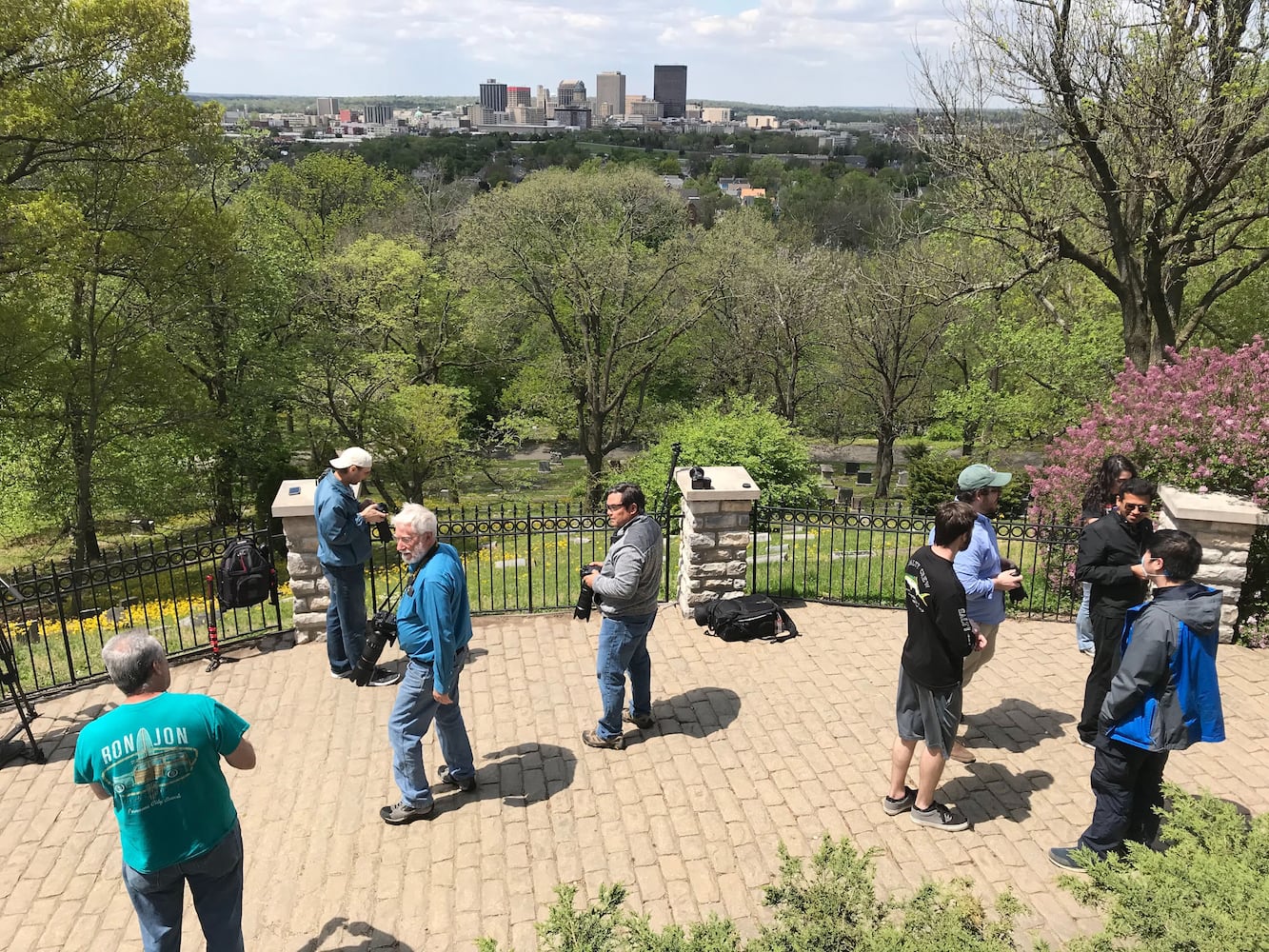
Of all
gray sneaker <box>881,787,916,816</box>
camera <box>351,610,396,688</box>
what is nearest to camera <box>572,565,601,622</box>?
camera <box>351,610,396,688</box>

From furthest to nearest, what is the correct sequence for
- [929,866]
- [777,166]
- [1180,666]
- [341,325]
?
[777,166] → [341,325] → [929,866] → [1180,666]

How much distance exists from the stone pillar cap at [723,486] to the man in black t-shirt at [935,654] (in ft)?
10.1

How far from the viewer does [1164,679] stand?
178 inches

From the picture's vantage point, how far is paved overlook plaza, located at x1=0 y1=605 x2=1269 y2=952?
485cm

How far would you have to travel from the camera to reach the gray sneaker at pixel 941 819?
17.8 ft

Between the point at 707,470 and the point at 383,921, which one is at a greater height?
the point at 707,470

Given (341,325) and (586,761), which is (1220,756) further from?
(341,325)

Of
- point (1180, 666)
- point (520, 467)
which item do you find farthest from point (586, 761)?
point (520, 467)

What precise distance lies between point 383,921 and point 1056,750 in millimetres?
4788

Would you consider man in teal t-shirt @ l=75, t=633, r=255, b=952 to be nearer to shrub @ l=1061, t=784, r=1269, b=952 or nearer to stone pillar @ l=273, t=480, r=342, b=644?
shrub @ l=1061, t=784, r=1269, b=952

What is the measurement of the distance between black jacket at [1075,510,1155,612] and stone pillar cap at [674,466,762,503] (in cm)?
292

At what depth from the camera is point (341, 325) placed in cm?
2302

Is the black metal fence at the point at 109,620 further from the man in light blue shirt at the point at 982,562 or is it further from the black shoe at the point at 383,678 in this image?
the man in light blue shirt at the point at 982,562

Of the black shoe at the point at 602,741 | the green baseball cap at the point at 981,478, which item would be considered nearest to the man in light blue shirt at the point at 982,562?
the green baseball cap at the point at 981,478
